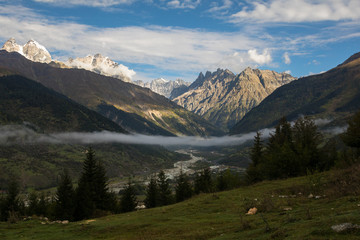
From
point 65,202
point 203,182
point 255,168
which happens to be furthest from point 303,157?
point 65,202

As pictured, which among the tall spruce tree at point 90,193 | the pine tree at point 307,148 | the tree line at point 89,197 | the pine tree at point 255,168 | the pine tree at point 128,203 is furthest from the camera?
the pine tree at point 255,168

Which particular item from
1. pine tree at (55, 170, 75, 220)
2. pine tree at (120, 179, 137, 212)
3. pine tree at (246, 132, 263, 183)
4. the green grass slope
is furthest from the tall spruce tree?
pine tree at (246, 132, 263, 183)

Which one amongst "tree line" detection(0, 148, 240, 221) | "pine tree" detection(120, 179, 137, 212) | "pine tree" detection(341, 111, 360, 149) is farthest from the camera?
"pine tree" detection(120, 179, 137, 212)

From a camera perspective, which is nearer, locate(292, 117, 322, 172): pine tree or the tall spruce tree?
the tall spruce tree

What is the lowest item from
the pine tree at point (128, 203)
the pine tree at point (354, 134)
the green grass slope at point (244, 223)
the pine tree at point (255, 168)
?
the pine tree at point (128, 203)

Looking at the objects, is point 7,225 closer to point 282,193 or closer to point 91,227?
point 91,227

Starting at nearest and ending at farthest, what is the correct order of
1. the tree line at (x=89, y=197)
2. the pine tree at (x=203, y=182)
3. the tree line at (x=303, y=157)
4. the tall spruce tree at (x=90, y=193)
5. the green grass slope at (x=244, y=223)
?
1. the green grass slope at (x=244, y=223)
2. the tree line at (x=89, y=197)
3. the tall spruce tree at (x=90, y=193)
4. the tree line at (x=303, y=157)
5. the pine tree at (x=203, y=182)

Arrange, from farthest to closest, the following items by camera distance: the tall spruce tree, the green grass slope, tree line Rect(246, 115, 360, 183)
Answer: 1. tree line Rect(246, 115, 360, 183)
2. the tall spruce tree
3. the green grass slope

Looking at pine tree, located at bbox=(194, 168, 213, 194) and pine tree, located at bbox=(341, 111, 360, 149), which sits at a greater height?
pine tree, located at bbox=(341, 111, 360, 149)

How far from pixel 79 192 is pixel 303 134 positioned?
64.9 meters

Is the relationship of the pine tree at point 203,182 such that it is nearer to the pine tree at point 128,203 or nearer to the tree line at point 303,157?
the tree line at point 303,157

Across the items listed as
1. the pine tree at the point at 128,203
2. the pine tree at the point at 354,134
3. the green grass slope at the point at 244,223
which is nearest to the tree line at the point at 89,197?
the pine tree at the point at 128,203

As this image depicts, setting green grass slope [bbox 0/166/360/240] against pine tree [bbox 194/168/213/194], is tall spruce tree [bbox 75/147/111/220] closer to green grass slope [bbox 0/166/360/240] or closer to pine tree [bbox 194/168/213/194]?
green grass slope [bbox 0/166/360/240]

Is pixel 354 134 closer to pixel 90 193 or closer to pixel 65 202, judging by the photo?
pixel 90 193
